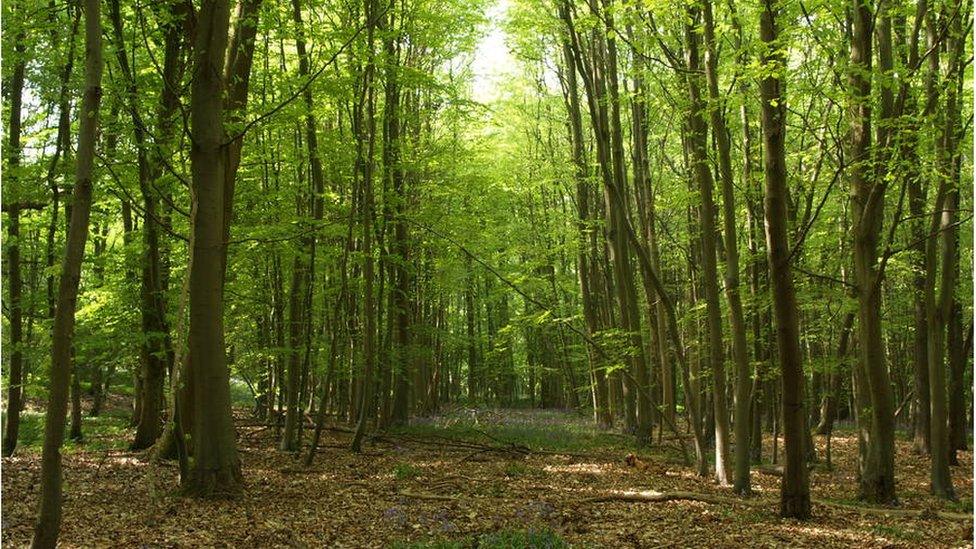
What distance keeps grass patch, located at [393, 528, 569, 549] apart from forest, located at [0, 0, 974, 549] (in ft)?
0.21

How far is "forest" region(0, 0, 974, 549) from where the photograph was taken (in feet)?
23.0

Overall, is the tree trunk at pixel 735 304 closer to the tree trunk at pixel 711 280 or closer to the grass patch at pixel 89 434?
the tree trunk at pixel 711 280

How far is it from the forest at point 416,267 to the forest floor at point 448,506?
0.23 ft

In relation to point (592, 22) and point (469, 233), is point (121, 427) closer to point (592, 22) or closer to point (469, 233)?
point (469, 233)

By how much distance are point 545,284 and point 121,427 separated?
39.3ft

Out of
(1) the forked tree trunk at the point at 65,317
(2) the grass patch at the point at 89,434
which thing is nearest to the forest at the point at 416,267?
(1) the forked tree trunk at the point at 65,317

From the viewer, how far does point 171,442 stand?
10266mm

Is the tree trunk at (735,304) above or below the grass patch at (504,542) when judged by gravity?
above

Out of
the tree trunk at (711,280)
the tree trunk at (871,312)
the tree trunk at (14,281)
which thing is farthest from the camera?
the tree trunk at (14,281)

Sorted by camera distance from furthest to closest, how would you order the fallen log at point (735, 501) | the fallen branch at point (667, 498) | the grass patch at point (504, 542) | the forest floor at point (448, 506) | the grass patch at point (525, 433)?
1. the grass patch at point (525, 433)
2. the fallen branch at point (667, 498)
3. the fallen log at point (735, 501)
4. the forest floor at point (448, 506)
5. the grass patch at point (504, 542)

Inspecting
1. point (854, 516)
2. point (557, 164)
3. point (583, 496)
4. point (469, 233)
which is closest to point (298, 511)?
point (583, 496)

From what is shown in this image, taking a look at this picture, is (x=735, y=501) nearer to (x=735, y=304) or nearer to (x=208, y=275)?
(x=735, y=304)

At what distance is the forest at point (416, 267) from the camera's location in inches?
276

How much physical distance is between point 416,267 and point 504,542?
1372 centimetres
